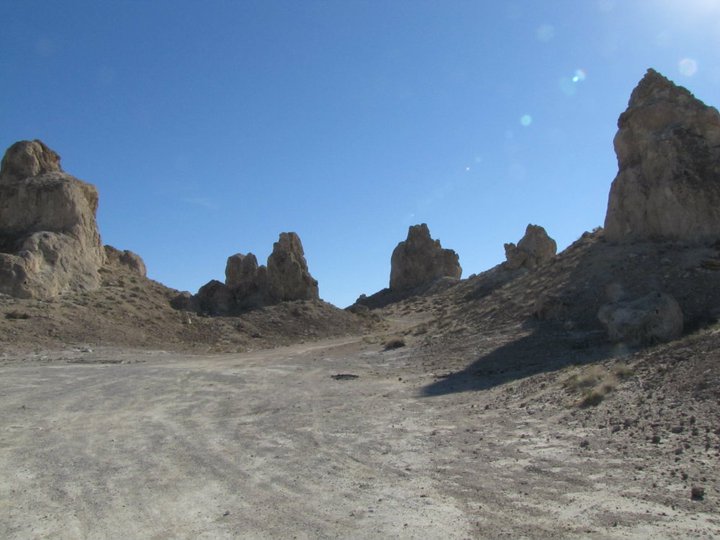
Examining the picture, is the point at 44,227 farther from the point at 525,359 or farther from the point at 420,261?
the point at 420,261

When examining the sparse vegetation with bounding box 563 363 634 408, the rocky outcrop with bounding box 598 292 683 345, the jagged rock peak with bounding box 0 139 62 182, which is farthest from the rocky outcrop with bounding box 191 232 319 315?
the sparse vegetation with bounding box 563 363 634 408

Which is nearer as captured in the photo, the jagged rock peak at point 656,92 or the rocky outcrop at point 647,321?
the rocky outcrop at point 647,321

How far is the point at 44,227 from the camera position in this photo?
35.1m

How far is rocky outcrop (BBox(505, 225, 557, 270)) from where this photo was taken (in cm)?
5572

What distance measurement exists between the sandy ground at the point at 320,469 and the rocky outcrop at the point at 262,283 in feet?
91.9

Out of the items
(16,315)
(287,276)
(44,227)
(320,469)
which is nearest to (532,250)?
(287,276)

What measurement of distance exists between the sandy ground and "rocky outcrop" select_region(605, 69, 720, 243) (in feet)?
47.0

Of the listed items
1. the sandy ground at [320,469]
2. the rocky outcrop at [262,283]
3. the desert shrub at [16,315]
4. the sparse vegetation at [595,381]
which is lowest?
the sandy ground at [320,469]

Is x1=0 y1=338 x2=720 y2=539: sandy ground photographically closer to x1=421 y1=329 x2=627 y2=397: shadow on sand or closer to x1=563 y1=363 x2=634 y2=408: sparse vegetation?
x1=563 y1=363 x2=634 y2=408: sparse vegetation

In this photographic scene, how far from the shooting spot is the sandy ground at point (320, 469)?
6133 mm

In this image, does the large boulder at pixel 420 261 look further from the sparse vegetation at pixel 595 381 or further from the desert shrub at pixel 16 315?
the sparse vegetation at pixel 595 381

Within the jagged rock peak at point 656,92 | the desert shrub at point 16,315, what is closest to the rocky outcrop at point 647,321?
the jagged rock peak at point 656,92

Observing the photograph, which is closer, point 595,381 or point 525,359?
point 595,381

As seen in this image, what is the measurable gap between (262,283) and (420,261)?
1383 inches
